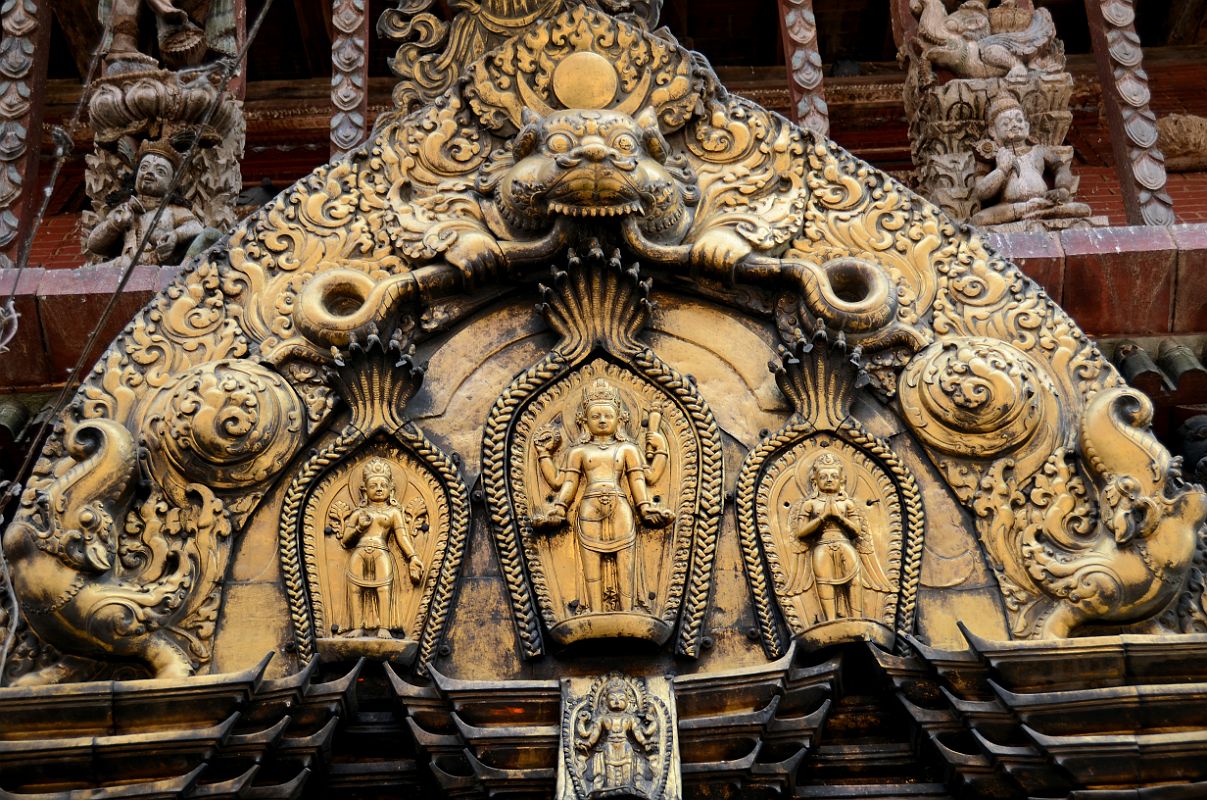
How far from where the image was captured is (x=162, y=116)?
998 centimetres

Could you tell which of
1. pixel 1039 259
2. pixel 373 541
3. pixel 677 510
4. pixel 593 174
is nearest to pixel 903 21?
pixel 1039 259

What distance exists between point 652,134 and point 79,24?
19.4 feet

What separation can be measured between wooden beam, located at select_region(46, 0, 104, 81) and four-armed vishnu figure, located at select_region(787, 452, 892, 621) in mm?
6826

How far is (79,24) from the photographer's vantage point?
1307 centimetres

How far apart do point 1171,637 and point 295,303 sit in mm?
3741

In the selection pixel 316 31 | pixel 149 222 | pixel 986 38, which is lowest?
pixel 149 222

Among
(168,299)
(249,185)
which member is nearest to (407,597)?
(168,299)

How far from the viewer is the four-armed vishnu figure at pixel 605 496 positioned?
7.72m

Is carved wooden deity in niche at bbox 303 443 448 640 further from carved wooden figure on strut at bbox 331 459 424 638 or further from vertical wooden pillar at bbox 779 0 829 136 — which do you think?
vertical wooden pillar at bbox 779 0 829 136

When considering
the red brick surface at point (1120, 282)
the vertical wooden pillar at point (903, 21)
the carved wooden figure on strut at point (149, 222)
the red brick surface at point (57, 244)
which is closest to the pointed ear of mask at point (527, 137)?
the carved wooden figure on strut at point (149, 222)

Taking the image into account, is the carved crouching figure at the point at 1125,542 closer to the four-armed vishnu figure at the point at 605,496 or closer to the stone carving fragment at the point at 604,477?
the stone carving fragment at the point at 604,477

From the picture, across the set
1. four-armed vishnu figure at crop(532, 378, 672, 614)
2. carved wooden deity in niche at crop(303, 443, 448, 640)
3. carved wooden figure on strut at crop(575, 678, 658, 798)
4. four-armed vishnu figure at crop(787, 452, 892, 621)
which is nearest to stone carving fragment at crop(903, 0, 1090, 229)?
four-armed vishnu figure at crop(787, 452, 892, 621)

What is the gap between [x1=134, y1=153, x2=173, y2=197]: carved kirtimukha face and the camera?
31.8ft

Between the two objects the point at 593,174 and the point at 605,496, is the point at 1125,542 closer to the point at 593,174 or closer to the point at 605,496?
the point at 605,496
